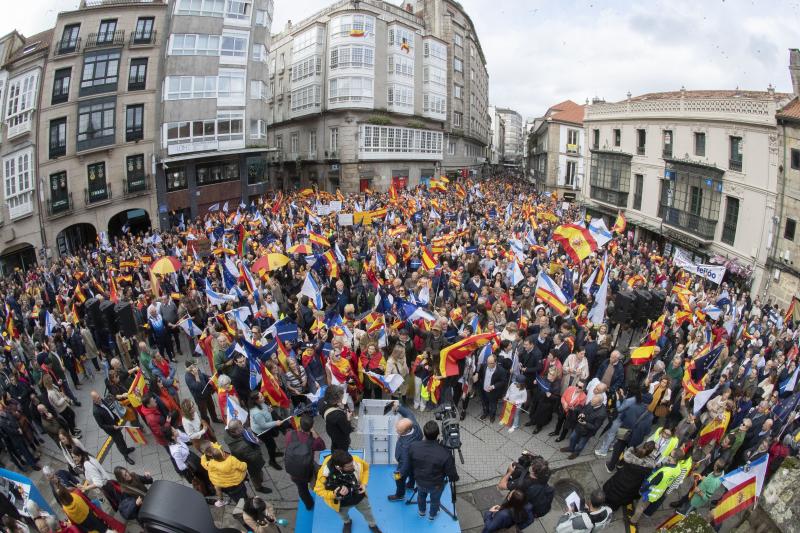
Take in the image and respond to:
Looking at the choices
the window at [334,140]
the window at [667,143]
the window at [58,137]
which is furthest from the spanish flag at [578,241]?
the window at [334,140]

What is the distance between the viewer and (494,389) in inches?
350

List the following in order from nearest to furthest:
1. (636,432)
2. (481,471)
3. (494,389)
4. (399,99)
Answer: (636,432), (481,471), (494,389), (399,99)

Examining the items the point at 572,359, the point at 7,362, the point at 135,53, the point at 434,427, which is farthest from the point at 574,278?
the point at 135,53

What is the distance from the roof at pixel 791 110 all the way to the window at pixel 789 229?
14.2 feet

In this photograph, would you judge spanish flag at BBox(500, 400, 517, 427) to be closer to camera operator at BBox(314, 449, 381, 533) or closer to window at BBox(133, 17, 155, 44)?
camera operator at BBox(314, 449, 381, 533)

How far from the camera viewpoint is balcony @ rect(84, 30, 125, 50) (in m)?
24.3

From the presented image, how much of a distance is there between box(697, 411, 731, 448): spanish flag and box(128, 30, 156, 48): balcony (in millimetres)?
31583

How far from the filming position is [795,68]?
19.8m

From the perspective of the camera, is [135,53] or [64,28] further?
[135,53]

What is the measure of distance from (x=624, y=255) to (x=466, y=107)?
142ft

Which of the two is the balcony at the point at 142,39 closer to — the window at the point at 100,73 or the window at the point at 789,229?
the window at the point at 100,73

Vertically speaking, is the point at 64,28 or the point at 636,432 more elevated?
the point at 64,28

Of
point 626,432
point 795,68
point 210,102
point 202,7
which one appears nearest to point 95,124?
point 210,102

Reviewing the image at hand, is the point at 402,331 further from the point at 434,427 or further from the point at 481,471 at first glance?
the point at 434,427
